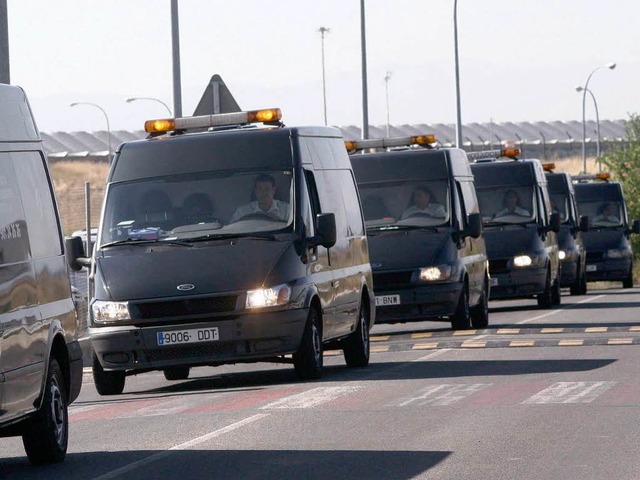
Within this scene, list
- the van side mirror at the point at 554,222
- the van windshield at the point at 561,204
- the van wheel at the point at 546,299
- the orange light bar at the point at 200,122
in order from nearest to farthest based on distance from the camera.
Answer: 1. the orange light bar at the point at 200,122
2. the van side mirror at the point at 554,222
3. the van wheel at the point at 546,299
4. the van windshield at the point at 561,204

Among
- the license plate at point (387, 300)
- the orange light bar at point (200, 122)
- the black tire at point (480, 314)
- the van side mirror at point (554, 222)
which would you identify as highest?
the orange light bar at point (200, 122)

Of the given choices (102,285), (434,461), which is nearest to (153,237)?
(102,285)

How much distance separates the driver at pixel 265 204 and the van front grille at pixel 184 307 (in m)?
1.02

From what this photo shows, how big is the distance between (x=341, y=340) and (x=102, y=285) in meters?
3.06

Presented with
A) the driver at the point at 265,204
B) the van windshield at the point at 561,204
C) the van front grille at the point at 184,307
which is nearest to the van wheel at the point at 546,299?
the van windshield at the point at 561,204

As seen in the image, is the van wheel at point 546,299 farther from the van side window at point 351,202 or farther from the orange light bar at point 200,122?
the orange light bar at point 200,122

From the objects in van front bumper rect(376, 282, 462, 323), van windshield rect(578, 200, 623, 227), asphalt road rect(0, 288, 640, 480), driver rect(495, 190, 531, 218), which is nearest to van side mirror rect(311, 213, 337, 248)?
asphalt road rect(0, 288, 640, 480)

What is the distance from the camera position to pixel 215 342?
1562 cm

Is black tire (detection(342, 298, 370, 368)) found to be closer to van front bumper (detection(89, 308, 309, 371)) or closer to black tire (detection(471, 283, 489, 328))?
van front bumper (detection(89, 308, 309, 371))

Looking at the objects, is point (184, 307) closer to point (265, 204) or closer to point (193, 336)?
point (193, 336)

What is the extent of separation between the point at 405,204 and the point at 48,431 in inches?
522

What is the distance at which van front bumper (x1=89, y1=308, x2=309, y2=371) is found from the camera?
615 inches

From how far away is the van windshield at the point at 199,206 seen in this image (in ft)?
53.5

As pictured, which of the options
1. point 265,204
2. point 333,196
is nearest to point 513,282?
point 333,196
